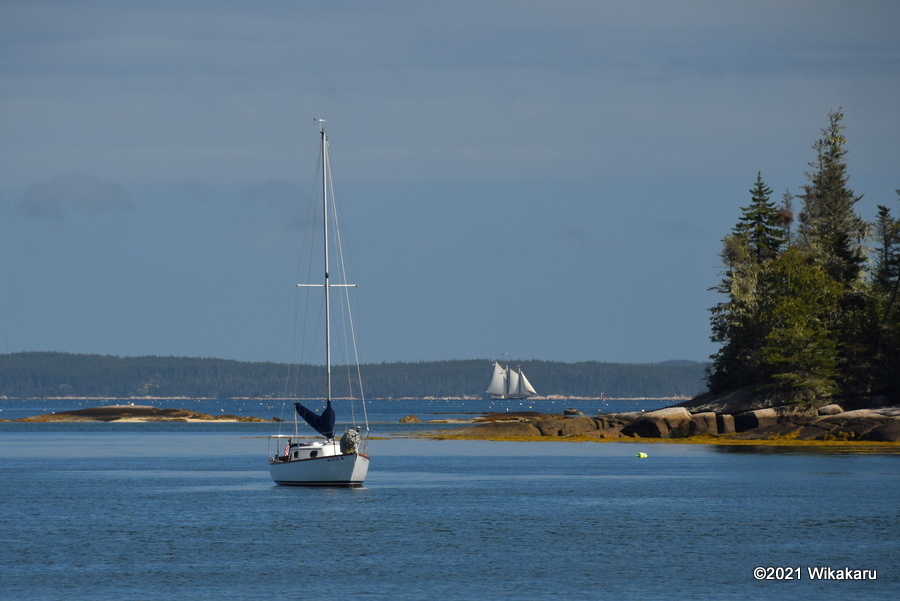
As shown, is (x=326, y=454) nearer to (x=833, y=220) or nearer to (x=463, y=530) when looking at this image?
(x=463, y=530)

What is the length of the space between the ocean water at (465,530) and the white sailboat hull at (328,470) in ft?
2.40

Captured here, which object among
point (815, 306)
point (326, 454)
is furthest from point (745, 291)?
point (326, 454)

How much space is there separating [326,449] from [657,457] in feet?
119

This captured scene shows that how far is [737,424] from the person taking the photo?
108500 mm

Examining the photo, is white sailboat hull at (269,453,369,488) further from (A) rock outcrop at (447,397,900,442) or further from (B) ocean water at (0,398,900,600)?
(A) rock outcrop at (447,397,900,442)

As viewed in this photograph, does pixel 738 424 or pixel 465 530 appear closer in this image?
pixel 465 530

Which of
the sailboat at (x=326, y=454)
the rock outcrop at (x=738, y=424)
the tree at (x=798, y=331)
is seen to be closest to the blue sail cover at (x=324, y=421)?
the sailboat at (x=326, y=454)

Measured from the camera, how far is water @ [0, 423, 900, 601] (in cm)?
3784

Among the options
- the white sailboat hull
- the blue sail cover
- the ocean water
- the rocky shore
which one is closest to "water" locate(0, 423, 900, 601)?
the ocean water

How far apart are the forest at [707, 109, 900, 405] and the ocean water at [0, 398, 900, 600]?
14.5 metres

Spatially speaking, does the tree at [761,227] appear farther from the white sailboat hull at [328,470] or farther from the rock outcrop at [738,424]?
the white sailboat hull at [328,470]

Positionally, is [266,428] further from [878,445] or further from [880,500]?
[880,500]

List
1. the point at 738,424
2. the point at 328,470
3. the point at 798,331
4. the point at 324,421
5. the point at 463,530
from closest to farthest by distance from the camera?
the point at 463,530
the point at 324,421
the point at 328,470
the point at 798,331
the point at 738,424

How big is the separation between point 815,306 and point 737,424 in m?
11.6
